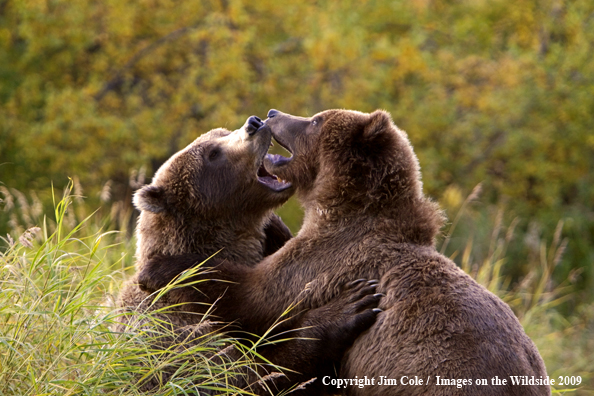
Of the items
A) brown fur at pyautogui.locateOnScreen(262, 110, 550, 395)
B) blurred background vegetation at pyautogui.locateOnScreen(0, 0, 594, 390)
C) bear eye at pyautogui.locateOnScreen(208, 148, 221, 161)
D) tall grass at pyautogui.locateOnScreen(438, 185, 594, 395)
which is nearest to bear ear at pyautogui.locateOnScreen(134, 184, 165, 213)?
bear eye at pyautogui.locateOnScreen(208, 148, 221, 161)

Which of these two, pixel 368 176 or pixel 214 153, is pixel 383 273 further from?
pixel 214 153

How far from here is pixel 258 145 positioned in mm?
4984

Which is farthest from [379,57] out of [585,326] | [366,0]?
[585,326]

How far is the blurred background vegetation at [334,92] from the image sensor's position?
13.0 m

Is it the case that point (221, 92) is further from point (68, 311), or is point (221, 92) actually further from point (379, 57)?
point (68, 311)

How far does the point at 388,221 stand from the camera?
4.21m

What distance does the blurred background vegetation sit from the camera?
513 inches

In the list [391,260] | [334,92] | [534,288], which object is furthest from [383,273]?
[334,92]

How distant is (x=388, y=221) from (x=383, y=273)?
361 millimetres

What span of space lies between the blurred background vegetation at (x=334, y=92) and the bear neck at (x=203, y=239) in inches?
280

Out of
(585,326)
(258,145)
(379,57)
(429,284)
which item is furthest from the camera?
(379,57)

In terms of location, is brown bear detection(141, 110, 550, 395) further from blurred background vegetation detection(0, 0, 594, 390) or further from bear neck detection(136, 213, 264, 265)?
blurred background vegetation detection(0, 0, 594, 390)

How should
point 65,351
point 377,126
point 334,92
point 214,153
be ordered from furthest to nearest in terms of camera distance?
point 334,92, point 214,153, point 377,126, point 65,351

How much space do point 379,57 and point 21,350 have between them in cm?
1284
